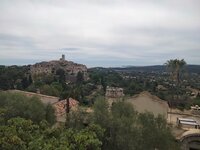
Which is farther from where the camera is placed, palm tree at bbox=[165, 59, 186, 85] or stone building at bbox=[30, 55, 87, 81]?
stone building at bbox=[30, 55, 87, 81]

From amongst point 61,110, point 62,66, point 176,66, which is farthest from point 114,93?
point 62,66

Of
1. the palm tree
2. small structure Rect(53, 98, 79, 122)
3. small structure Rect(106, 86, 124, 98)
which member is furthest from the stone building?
small structure Rect(53, 98, 79, 122)

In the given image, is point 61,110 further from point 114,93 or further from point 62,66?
point 62,66

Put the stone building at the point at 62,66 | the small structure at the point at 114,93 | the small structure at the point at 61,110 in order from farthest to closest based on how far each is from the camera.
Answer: the stone building at the point at 62,66
the small structure at the point at 114,93
the small structure at the point at 61,110

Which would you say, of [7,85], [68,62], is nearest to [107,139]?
[7,85]

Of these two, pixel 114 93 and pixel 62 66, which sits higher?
pixel 62 66

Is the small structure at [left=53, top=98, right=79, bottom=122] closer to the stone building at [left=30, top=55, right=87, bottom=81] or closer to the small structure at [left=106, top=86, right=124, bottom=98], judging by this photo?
the small structure at [left=106, top=86, right=124, bottom=98]

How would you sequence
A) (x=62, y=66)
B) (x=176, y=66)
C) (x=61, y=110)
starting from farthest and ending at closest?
1. (x=62, y=66)
2. (x=176, y=66)
3. (x=61, y=110)

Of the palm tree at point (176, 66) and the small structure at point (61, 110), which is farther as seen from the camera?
the palm tree at point (176, 66)

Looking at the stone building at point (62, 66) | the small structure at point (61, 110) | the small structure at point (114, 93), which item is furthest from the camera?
the stone building at point (62, 66)

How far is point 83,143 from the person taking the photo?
53.7 feet

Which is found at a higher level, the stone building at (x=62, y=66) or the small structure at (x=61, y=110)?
the stone building at (x=62, y=66)

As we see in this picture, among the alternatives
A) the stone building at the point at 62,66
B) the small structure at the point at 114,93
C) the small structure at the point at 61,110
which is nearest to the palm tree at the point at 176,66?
the small structure at the point at 114,93

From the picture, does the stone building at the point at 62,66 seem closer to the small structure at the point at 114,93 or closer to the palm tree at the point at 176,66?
the small structure at the point at 114,93
